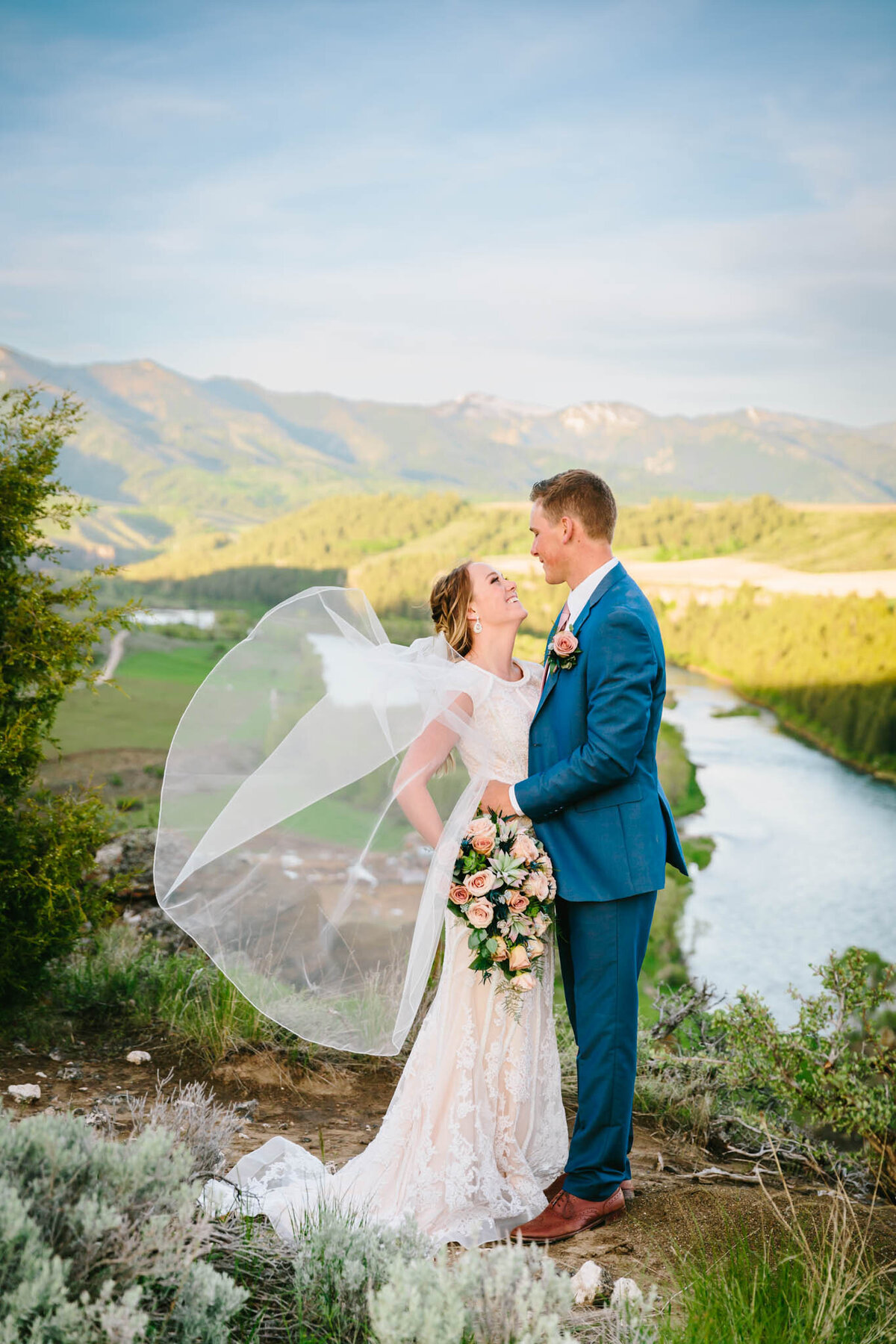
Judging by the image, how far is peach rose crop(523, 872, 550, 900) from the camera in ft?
9.62

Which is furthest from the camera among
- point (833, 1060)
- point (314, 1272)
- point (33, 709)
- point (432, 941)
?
point (33, 709)

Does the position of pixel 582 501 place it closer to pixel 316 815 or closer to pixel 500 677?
pixel 500 677

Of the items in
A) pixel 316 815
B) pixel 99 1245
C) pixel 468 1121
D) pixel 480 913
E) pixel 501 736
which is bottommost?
pixel 468 1121

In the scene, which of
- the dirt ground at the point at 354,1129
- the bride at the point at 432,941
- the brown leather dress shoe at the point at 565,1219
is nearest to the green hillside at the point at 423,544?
the dirt ground at the point at 354,1129

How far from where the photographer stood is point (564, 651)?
301cm

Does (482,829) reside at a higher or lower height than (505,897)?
higher

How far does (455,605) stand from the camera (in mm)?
3324

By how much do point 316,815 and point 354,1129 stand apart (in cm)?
157

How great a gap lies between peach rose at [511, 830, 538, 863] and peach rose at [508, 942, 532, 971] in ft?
0.87

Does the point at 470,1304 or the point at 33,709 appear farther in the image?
the point at 33,709

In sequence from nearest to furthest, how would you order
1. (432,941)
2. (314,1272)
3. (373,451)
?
(314,1272)
(432,941)
(373,451)

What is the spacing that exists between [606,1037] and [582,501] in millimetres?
1719

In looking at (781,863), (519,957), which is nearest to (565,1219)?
(519,957)

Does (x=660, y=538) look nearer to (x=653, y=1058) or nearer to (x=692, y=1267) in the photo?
(x=653, y=1058)
